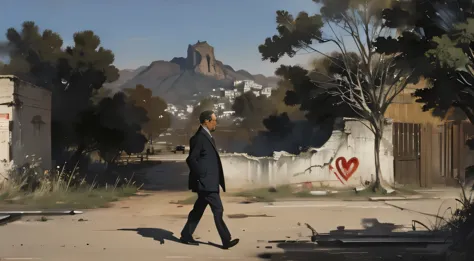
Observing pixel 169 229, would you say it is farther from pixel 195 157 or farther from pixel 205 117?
pixel 205 117

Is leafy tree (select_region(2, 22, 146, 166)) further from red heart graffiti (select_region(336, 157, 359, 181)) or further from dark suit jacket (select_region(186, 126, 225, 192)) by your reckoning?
dark suit jacket (select_region(186, 126, 225, 192))

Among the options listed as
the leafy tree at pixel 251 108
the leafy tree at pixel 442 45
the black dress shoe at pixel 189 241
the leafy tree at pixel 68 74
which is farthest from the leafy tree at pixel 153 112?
the leafy tree at pixel 442 45

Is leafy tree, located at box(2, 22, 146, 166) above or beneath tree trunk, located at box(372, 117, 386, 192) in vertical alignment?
above

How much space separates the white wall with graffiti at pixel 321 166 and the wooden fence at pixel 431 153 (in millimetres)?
651

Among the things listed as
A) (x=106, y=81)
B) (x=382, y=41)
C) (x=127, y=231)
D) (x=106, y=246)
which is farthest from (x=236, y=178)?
(x=106, y=81)

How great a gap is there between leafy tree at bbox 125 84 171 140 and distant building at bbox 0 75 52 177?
31497 millimetres

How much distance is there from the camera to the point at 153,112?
57.3 m

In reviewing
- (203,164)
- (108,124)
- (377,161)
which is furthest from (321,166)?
(108,124)

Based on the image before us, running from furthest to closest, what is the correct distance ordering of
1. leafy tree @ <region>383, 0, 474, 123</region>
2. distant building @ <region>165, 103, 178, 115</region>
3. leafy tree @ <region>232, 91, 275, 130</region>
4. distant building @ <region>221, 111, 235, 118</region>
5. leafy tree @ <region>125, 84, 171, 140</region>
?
distant building @ <region>165, 103, 178, 115</region> → leafy tree @ <region>125, 84, 171, 140</region> → leafy tree @ <region>232, 91, 275, 130</region> → distant building @ <region>221, 111, 235, 118</region> → leafy tree @ <region>383, 0, 474, 123</region>

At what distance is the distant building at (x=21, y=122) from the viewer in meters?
14.6

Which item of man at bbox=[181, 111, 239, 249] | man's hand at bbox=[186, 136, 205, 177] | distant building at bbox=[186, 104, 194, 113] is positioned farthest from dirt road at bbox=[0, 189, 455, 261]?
distant building at bbox=[186, 104, 194, 113]

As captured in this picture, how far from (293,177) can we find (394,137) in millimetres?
3379

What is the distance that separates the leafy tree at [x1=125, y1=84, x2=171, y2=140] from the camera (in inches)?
2024

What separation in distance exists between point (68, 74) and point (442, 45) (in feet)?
81.8
